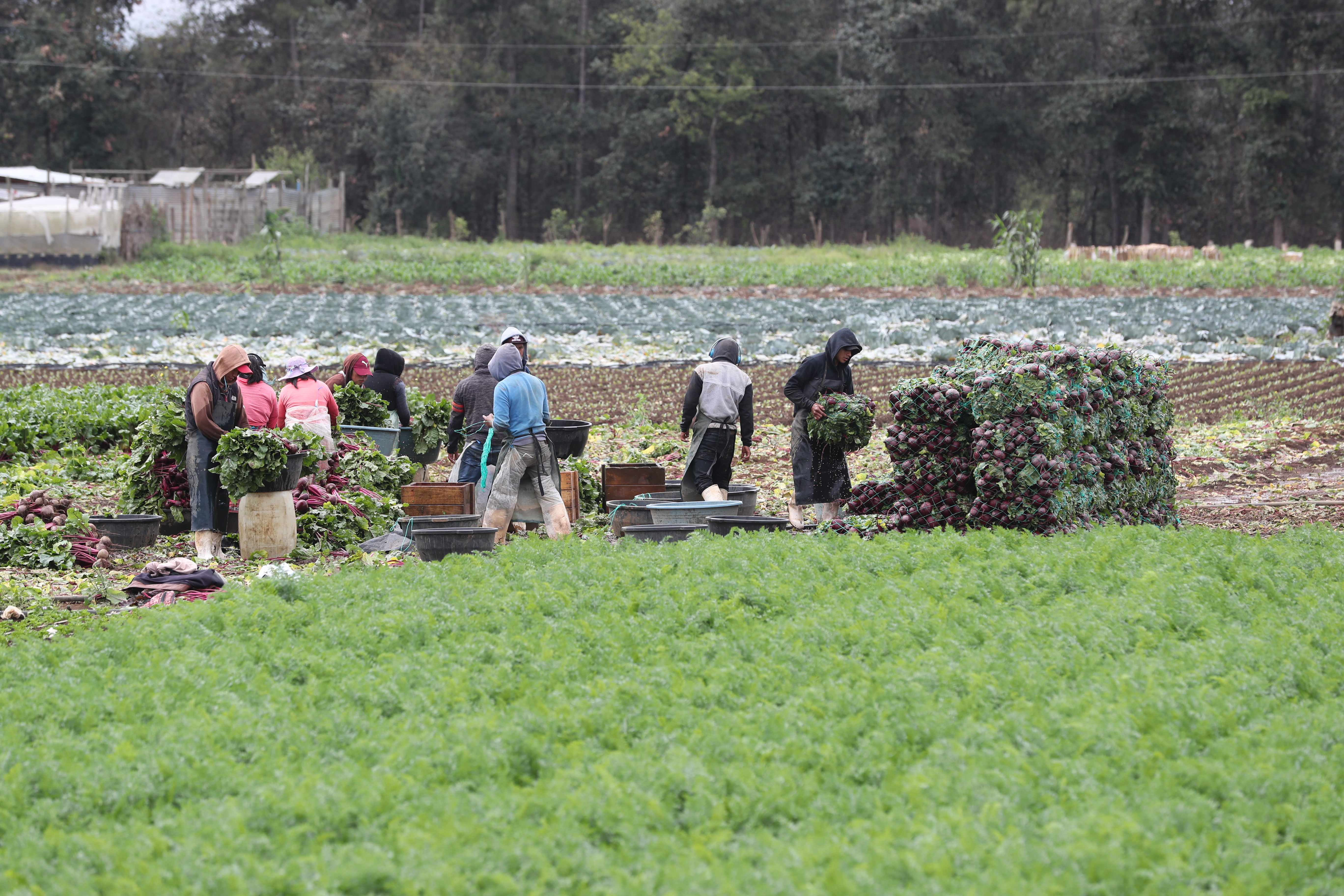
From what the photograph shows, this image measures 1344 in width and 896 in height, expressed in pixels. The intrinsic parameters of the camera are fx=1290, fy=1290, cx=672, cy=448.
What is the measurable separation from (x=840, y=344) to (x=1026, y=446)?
2.43m

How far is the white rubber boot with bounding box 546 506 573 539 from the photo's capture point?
35.8ft

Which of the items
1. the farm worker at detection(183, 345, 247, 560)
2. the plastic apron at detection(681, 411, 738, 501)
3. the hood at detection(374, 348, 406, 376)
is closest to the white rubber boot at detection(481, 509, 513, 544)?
the plastic apron at detection(681, 411, 738, 501)

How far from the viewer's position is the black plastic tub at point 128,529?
36.0 feet

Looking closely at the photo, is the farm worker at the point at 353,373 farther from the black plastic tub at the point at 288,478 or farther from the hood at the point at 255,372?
the black plastic tub at the point at 288,478

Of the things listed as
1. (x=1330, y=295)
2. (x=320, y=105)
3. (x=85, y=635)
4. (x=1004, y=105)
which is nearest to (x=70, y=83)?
(x=320, y=105)

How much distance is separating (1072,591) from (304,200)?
52.9 m

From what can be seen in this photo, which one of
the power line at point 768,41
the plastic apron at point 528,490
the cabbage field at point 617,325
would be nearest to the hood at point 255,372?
the plastic apron at point 528,490

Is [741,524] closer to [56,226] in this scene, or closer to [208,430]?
[208,430]

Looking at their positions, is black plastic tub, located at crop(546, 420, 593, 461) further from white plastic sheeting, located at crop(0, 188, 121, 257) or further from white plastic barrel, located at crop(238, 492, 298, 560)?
white plastic sheeting, located at crop(0, 188, 121, 257)

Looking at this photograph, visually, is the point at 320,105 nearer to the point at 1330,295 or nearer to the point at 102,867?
the point at 1330,295

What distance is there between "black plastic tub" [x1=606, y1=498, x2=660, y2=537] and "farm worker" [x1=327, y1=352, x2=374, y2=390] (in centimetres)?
406

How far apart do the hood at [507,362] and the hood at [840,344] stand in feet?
9.09

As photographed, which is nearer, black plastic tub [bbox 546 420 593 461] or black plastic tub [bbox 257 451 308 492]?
black plastic tub [bbox 257 451 308 492]

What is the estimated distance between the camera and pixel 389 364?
13.5 m
